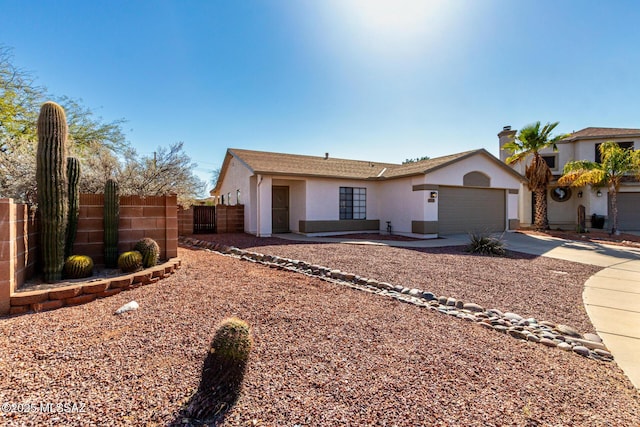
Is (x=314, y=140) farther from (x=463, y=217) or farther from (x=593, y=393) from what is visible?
(x=593, y=393)

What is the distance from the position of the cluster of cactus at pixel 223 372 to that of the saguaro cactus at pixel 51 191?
14.6ft

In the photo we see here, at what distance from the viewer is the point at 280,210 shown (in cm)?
1489

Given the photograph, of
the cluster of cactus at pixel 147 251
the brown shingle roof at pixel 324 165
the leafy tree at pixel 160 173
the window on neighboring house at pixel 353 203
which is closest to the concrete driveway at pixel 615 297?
the brown shingle roof at pixel 324 165

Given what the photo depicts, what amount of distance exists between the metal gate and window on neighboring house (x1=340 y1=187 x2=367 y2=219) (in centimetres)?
645

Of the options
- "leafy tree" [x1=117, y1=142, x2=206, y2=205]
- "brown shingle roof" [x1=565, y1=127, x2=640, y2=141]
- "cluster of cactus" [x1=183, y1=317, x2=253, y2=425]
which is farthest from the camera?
"brown shingle roof" [x1=565, y1=127, x2=640, y2=141]

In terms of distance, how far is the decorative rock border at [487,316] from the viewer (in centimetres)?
339

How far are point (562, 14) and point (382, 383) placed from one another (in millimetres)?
11637

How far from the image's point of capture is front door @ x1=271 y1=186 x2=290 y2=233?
580 inches

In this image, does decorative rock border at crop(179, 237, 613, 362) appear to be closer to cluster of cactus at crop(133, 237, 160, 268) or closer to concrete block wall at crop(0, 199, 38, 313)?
cluster of cactus at crop(133, 237, 160, 268)

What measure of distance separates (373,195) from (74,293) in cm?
1319

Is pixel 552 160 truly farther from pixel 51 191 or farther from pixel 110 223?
pixel 51 191

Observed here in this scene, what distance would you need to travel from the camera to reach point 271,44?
10805 mm

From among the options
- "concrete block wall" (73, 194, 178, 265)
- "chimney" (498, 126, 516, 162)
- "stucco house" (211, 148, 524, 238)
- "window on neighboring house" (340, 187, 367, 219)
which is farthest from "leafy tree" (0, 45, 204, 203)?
"chimney" (498, 126, 516, 162)

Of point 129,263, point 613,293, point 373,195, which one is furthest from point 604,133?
point 129,263
